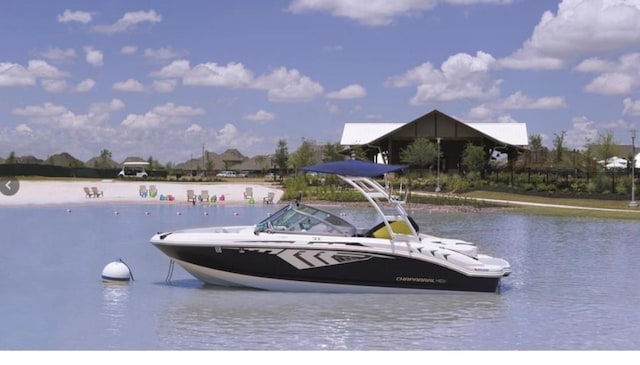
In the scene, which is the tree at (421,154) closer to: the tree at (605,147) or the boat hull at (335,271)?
the tree at (605,147)

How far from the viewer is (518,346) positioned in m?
10.6

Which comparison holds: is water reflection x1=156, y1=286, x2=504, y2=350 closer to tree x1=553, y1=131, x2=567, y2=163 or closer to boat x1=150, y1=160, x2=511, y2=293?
boat x1=150, y1=160, x2=511, y2=293

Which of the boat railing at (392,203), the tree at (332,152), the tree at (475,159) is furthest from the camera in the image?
the tree at (332,152)

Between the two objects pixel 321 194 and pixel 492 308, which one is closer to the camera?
pixel 492 308

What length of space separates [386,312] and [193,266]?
3806 millimetres

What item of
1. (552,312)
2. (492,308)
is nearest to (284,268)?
(492,308)

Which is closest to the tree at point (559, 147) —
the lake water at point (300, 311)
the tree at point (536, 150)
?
the tree at point (536, 150)

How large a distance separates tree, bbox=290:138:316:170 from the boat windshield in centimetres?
6633

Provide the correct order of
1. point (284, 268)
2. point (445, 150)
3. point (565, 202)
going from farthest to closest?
point (445, 150)
point (565, 202)
point (284, 268)

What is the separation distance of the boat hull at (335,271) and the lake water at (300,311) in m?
0.19

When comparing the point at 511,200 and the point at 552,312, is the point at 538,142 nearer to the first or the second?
the point at 511,200

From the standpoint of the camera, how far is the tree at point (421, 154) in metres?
66.5

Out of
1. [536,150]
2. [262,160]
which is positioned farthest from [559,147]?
[262,160]

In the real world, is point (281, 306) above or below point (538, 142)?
below
